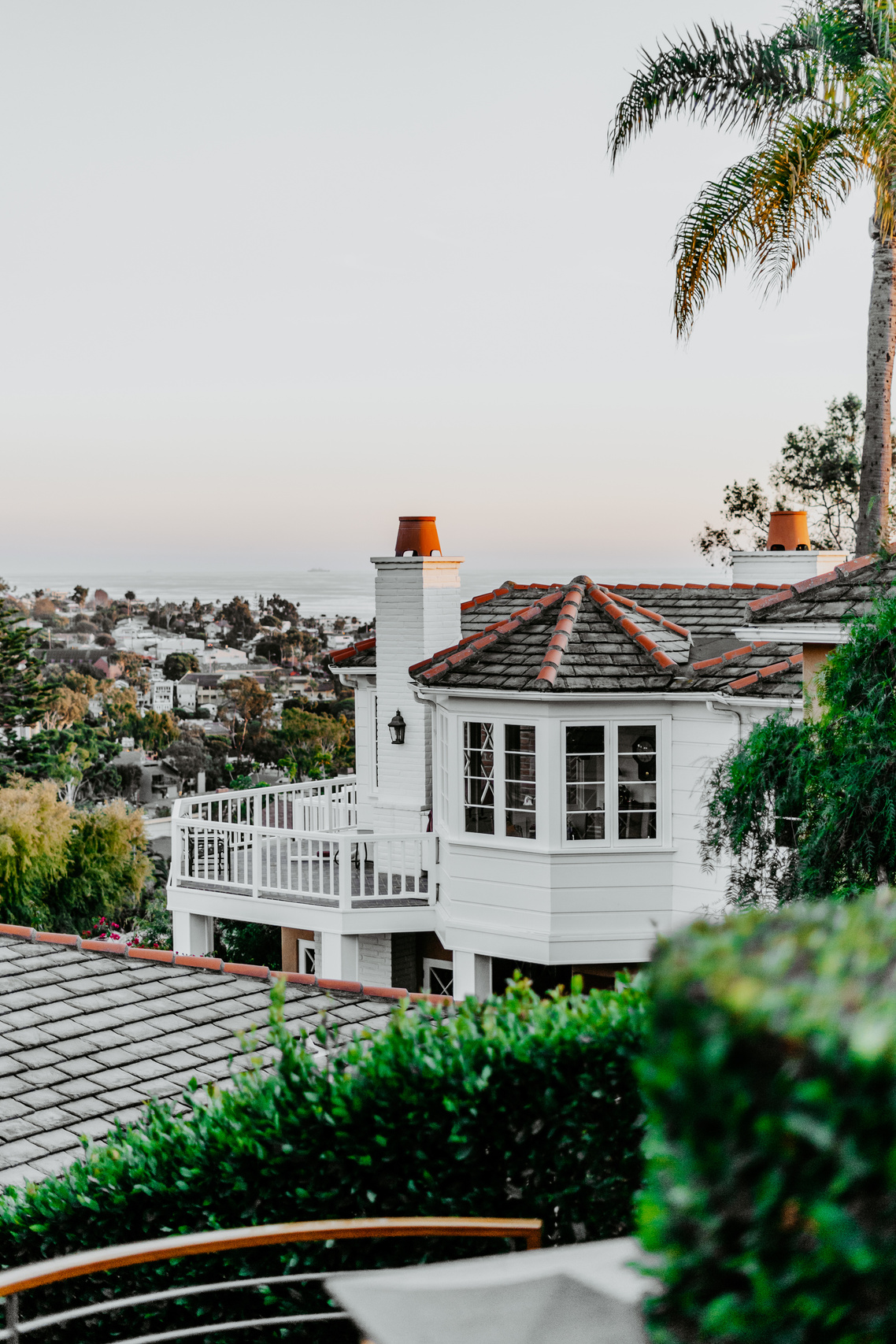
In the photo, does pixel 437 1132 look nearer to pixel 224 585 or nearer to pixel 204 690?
pixel 204 690

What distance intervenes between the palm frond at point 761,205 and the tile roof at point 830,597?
6744 mm

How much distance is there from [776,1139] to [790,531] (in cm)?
1664

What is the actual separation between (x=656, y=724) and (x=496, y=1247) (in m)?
8.97

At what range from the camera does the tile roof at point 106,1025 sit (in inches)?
308

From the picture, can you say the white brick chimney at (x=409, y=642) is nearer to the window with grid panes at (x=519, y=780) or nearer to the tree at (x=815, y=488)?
the window with grid panes at (x=519, y=780)

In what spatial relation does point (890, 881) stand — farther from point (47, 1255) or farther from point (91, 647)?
point (91, 647)

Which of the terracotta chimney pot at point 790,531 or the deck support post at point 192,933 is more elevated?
the terracotta chimney pot at point 790,531

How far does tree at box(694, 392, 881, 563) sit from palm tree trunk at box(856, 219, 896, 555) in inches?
416

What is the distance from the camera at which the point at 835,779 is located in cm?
795

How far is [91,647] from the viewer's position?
58188 millimetres

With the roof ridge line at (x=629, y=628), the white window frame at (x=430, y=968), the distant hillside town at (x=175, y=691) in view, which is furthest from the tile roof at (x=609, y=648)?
the distant hillside town at (x=175, y=691)

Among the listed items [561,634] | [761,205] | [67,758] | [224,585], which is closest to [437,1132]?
[561,634]

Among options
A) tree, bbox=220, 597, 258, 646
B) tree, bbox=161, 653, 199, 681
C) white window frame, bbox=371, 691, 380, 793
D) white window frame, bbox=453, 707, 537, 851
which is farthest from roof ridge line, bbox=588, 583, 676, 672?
tree, bbox=220, 597, 258, 646

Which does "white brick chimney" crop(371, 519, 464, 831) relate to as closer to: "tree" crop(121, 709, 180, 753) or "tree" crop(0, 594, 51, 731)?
"tree" crop(0, 594, 51, 731)
